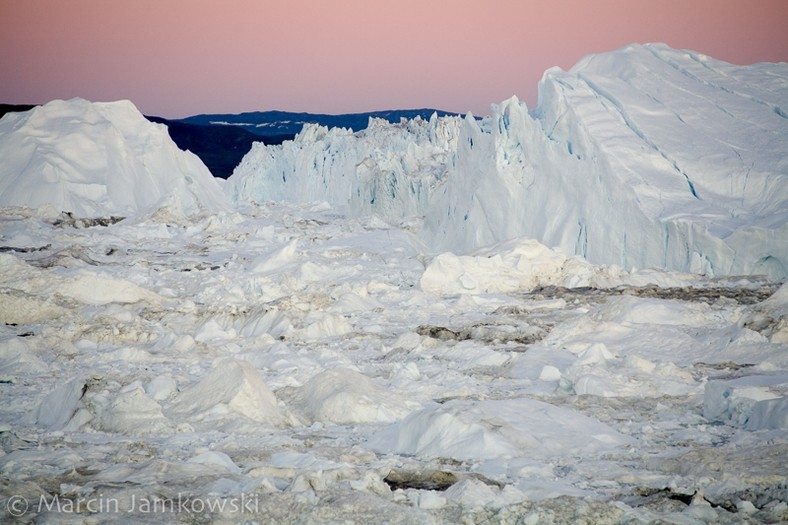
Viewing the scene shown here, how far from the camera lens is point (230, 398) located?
823 centimetres

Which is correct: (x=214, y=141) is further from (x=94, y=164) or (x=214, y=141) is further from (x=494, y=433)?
(x=494, y=433)

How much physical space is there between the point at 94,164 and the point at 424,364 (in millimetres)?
25952

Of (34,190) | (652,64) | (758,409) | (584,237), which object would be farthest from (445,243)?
(758,409)

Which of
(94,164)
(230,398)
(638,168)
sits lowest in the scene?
(230,398)

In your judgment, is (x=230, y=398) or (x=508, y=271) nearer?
(x=230, y=398)

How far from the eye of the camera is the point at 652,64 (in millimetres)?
24891

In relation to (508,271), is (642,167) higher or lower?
higher

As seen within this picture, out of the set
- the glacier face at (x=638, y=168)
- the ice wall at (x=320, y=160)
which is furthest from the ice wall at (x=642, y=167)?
the ice wall at (x=320, y=160)

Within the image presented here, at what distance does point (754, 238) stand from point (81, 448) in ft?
53.2

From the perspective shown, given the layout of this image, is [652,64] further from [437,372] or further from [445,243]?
[437,372]

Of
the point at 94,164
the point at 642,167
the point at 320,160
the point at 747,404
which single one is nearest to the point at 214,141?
the point at 320,160

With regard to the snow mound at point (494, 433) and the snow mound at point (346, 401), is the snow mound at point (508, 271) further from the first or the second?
the snow mound at point (494, 433)

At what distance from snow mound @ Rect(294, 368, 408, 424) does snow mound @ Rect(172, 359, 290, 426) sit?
→ 50cm

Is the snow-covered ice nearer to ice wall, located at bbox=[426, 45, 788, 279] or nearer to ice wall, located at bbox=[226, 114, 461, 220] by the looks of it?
ice wall, located at bbox=[426, 45, 788, 279]
